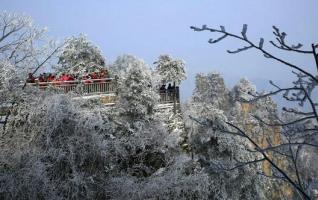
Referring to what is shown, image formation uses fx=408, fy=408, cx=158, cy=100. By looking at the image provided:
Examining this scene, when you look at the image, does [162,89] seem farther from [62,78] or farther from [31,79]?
[31,79]

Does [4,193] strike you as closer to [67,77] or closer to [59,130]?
[59,130]

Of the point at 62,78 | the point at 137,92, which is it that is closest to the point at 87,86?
the point at 62,78

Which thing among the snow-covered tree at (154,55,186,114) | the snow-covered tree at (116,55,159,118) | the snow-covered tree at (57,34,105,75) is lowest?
the snow-covered tree at (116,55,159,118)

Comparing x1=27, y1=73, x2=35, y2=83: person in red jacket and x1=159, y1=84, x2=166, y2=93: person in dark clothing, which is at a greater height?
x1=27, y1=73, x2=35, y2=83: person in red jacket

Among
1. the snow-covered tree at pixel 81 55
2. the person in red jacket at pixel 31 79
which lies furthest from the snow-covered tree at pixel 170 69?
the person in red jacket at pixel 31 79

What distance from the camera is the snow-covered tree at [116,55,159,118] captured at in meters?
18.6

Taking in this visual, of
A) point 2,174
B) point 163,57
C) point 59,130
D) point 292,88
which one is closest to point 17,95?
point 59,130

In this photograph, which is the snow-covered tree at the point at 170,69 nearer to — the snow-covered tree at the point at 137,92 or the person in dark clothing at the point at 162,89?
the person in dark clothing at the point at 162,89

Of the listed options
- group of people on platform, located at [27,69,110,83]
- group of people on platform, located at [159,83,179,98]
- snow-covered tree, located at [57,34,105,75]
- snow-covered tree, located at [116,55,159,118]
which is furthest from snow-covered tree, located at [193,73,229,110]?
snow-covered tree, located at [116,55,159,118]

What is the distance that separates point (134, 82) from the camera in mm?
18766

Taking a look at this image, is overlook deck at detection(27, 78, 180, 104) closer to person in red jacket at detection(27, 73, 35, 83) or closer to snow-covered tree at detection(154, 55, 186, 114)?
person in red jacket at detection(27, 73, 35, 83)

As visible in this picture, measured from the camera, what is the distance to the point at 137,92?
18828mm

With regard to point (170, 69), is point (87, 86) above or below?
below

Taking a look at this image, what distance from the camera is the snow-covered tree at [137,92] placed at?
1864cm
